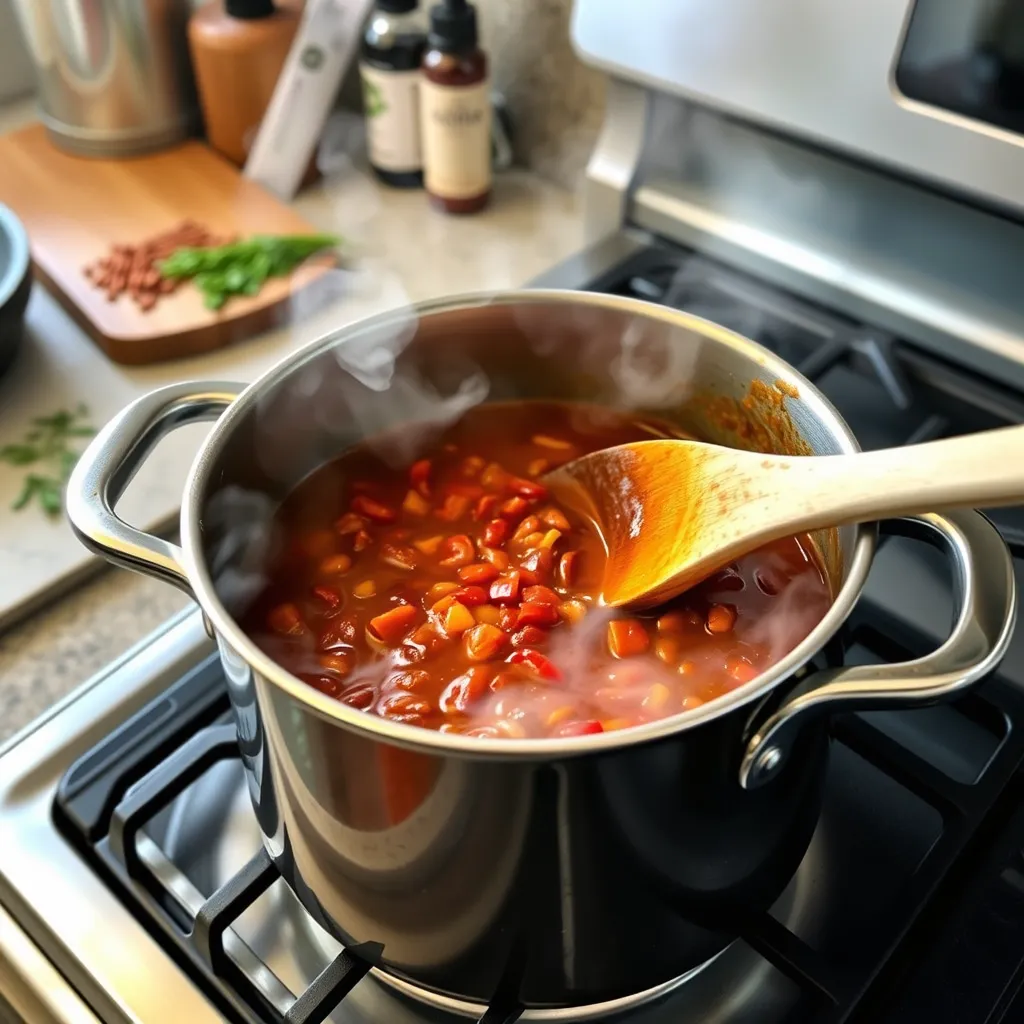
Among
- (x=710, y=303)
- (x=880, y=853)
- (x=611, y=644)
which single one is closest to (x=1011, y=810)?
(x=880, y=853)

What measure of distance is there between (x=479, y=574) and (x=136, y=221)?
799mm

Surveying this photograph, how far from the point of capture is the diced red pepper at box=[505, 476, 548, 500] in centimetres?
81

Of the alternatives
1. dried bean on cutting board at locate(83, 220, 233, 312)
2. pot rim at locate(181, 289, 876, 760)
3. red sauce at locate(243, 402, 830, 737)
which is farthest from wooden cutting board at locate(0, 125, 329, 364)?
pot rim at locate(181, 289, 876, 760)

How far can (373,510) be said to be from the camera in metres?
0.80

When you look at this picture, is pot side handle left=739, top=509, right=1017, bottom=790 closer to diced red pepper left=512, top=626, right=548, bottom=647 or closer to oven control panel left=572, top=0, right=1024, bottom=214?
diced red pepper left=512, top=626, right=548, bottom=647

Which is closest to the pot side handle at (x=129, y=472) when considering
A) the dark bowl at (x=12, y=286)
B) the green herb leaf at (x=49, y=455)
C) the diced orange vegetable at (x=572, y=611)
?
the diced orange vegetable at (x=572, y=611)

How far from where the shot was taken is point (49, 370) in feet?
3.72

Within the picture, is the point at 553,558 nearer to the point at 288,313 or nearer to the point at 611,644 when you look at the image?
the point at 611,644

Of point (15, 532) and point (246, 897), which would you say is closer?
point (246, 897)

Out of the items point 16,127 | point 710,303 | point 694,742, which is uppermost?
A: point 694,742

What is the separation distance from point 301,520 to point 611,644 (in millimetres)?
261

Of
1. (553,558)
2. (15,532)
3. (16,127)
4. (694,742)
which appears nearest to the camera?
(694,742)

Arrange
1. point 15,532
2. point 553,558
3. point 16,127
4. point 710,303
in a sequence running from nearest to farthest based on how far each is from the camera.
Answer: point 553,558
point 15,532
point 710,303
point 16,127

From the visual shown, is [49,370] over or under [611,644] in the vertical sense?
under
